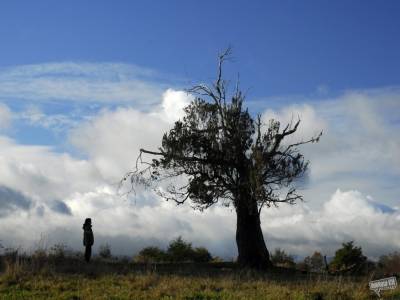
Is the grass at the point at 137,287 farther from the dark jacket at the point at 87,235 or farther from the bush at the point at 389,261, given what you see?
the bush at the point at 389,261

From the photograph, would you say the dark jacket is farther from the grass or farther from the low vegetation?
the grass

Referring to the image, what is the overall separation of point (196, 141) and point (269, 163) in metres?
3.80

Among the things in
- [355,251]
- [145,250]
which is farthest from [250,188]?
[355,251]

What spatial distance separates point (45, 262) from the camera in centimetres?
2223

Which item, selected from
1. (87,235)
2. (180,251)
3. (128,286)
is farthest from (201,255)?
(128,286)

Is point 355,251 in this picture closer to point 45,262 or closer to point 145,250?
point 145,250

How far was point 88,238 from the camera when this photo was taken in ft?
86.2

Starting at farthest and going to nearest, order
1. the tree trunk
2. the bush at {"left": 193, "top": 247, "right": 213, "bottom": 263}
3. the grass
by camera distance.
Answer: the bush at {"left": 193, "top": 247, "right": 213, "bottom": 263} < the tree trunk < the grass

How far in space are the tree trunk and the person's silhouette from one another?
7.76 meters

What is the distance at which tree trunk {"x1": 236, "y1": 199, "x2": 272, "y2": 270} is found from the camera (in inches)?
1173

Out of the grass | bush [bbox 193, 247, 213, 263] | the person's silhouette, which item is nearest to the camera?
the grass

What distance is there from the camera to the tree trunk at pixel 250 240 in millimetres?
29797

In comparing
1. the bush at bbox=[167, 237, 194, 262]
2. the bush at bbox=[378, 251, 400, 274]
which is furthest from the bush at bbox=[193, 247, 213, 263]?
the bush at bbox=[378, 251, 400, 274]

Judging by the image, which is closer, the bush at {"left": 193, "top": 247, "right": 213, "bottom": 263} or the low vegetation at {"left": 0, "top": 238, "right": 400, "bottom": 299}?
the low vegetation at {"left": 0, "top": 238, "right": 400, "bottom": 299}
